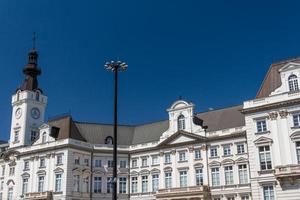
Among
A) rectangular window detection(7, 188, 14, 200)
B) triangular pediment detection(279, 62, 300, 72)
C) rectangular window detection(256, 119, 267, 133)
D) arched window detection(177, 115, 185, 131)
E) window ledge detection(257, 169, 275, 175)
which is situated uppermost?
triangular pediment detection(279, 62, 300, 72)

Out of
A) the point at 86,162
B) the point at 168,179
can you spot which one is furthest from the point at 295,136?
the point at 86,162

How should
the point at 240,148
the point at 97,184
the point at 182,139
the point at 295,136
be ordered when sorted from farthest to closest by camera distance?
the point at 97,184, the point at 182,139, the point at 240,148, the point at 295,136

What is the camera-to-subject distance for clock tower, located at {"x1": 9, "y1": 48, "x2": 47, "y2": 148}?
79.6 metres

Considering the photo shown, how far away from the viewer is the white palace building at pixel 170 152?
175ft

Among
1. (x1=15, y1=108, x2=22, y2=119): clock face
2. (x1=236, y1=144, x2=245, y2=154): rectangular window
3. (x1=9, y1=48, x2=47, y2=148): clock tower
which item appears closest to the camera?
(x1=236, y1=144, x2=245, y2=154): rectangular window

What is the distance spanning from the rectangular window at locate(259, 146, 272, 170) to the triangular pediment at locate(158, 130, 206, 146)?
12440 millimetres

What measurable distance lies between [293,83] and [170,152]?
23498 millimetres

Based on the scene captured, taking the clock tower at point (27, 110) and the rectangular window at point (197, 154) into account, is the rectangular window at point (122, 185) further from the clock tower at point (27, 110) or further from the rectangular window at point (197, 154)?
the clock tower at point (27, 110)

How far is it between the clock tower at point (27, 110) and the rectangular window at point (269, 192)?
45.5 m

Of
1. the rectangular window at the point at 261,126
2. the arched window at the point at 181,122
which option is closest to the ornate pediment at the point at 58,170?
the arched window at the point at 181,122

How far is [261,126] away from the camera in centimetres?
5550

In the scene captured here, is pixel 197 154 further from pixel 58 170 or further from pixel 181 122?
pixel 58 170

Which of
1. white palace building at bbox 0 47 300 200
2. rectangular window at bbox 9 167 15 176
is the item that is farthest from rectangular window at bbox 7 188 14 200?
rectangular window at bbox 9 167 15 176

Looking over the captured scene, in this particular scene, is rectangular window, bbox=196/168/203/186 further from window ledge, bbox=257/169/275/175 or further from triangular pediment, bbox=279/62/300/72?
triangular pediment, bbox=279/62/300/72
